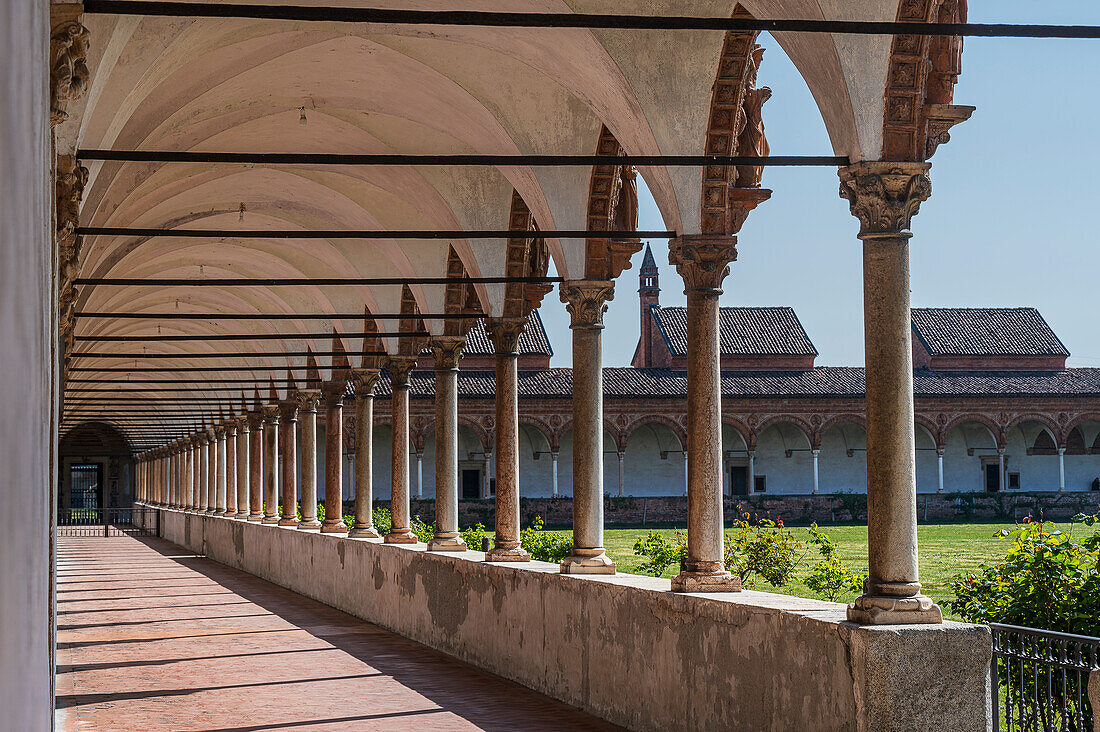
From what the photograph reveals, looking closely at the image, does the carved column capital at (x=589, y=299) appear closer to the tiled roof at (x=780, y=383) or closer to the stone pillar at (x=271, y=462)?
the stone pillar at (x=271, y=462)

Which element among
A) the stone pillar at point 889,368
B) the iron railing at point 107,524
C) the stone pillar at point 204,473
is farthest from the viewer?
the iron railing at point 107,524

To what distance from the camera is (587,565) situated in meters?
9.39

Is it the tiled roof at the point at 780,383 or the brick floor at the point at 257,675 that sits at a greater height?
the tiled roof at the point at 780,383

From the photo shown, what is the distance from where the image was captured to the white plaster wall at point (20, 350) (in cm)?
193

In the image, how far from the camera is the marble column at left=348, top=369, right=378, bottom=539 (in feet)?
54.4

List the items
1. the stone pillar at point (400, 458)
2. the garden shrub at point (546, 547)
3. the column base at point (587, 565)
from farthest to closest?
1. the garden shrub at point (546, 547)
2. the stone pillar at point (400, 458)
3. the column base at point (587, 565)

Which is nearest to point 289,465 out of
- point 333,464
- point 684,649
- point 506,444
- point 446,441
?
point 333,464

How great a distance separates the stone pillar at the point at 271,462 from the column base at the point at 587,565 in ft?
48.0

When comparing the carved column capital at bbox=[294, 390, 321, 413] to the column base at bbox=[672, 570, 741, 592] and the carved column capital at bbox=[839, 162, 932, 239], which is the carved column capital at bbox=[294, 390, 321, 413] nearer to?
the column base at bbox=[672, 570, 741, 592]

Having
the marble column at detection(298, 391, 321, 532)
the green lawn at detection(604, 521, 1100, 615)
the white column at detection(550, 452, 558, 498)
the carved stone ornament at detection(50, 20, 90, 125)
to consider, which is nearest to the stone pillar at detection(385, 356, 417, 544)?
the green lawn at detection(604, 521, 1100, 615)

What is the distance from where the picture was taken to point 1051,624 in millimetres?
6707

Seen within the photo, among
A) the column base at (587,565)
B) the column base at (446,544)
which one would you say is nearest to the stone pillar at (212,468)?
the column base at (446,544)

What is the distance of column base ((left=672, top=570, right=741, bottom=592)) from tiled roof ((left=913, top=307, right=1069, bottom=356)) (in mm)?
42196

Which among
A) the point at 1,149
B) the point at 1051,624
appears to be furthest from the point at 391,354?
the point at 1,149
